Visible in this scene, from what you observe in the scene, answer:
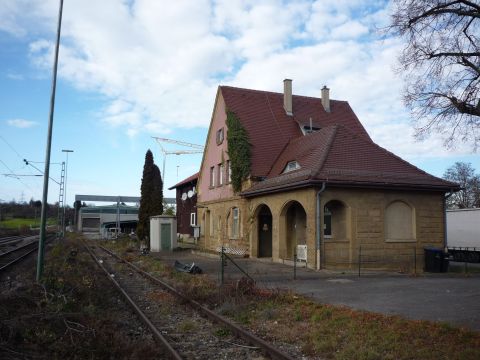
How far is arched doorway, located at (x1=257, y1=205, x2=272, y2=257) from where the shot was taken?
26.6 m

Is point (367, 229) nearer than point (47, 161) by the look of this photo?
No

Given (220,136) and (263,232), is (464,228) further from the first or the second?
(220,136)

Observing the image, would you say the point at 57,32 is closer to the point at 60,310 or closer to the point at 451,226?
the point at 60,310

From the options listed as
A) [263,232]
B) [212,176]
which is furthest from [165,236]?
[263,232]

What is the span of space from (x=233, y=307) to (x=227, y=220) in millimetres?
19364

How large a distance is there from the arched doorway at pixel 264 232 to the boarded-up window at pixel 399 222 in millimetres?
7482

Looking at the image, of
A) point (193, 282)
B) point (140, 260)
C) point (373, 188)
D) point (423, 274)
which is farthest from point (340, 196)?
point (140, 260)

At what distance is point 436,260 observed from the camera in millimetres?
19906

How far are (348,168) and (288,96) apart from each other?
37.4ft

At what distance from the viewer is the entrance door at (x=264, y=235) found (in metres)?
26.6

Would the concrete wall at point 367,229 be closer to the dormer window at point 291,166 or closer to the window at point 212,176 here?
the dormer window at point 291,166

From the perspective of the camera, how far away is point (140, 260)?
83.9ft

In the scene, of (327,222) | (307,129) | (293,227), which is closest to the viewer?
(327,222)

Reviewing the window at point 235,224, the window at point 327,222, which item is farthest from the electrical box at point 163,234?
the window at point 327,222
